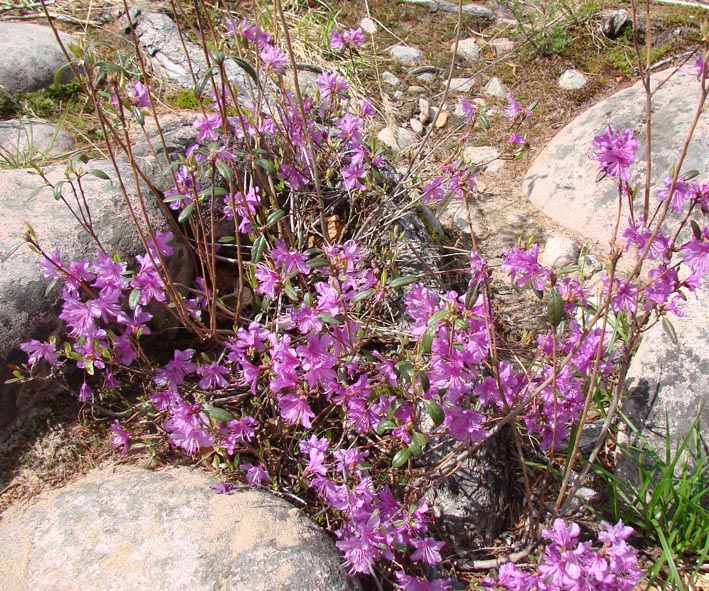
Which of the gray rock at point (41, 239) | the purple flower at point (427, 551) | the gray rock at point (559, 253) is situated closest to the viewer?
the purple flower at point (427, 551)

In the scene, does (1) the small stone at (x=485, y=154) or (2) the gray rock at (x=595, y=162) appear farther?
(1) the small stone at (x=485, y=154)

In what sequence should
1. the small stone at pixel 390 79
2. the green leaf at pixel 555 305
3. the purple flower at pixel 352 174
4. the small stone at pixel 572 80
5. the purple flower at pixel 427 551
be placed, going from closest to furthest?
the green leaf at pixel 555 305 → the purple flower at pixel 427 551 → the purple flower at pixel 352 174 → the small stone at pixel 572 80 → the small stone at pixel 390 79

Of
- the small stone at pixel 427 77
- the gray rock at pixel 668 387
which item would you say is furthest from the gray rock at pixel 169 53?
the gray rock at pixel 668 387

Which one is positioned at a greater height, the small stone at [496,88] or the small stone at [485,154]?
the small stone at [496,88]

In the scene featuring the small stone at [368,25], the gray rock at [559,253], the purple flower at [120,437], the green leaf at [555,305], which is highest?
the small stone at [368,25]

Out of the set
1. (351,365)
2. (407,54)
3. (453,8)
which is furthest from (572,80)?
(351,365)

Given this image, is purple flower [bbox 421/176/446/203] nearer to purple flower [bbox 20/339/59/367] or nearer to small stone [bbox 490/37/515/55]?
purple flower [bbox 20/339/59/367]

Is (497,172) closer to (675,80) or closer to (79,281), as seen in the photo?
(675,80)

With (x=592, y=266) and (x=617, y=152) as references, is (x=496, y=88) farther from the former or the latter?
(x=617, y=152)

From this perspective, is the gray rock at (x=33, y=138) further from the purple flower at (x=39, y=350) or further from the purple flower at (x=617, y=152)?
the purple flower at (x=617, y=152)
